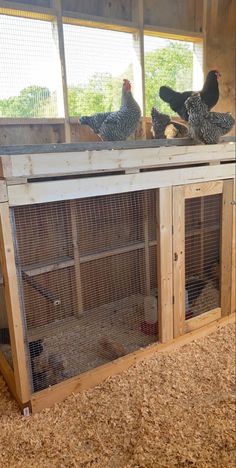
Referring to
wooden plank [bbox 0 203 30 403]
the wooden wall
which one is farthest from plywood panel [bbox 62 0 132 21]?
wooden plank [bbox 0 203 30 403]

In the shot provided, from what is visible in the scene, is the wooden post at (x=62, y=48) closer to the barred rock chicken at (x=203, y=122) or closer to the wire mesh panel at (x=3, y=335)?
the barred rock chicken at (x=203, y=122)

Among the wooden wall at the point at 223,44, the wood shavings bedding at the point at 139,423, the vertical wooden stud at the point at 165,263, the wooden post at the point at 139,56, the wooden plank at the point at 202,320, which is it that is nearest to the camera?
the wood shavings bedding at the point at 139,423

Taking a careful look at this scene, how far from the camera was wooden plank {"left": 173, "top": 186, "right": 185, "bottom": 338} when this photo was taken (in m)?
1.58

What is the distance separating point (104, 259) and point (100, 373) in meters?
0.70

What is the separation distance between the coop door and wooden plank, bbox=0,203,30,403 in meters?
0.78

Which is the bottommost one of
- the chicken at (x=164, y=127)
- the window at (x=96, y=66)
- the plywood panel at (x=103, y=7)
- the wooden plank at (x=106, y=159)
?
the wooden plank at (x=106, y=159)

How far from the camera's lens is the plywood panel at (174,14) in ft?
6.47

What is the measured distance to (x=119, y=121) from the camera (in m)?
1.57

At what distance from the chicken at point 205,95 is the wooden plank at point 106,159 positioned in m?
0.31

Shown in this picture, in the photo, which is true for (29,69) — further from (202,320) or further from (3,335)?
(202,320)

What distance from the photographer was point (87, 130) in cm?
189

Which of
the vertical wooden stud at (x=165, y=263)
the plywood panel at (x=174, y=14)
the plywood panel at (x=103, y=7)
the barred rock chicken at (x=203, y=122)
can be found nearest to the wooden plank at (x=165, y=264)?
the vertical wooden stud at (x=165, y=263)

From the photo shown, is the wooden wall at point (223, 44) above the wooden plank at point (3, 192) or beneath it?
above

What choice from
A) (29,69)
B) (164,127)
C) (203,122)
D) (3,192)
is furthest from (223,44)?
(3,192)
